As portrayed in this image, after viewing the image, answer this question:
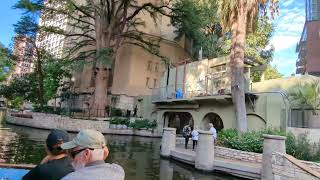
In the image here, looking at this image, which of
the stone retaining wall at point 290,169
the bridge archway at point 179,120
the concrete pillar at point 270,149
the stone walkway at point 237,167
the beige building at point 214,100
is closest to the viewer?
the stone retaining wall at point 290,169

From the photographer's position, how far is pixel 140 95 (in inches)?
1694

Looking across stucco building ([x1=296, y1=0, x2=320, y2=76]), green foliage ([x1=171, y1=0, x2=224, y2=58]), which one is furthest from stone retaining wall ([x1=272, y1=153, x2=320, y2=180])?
stucco building ([x1=296, y1=0, x2=320, y2=76])

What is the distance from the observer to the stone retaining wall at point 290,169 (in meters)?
10.0

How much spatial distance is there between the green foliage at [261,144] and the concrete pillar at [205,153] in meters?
1.94

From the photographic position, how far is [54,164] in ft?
13.3

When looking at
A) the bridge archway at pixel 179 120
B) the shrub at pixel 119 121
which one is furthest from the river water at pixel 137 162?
the bridge archway at pixel 179 120

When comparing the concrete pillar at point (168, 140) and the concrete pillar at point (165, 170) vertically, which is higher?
the concrete pillar at point (168, 140)

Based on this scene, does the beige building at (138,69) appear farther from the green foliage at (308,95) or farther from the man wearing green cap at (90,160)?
the man wearing green cap at (90,160)

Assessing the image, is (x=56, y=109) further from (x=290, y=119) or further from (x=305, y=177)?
(x=305, y=177)

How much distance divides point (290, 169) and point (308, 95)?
345 inches

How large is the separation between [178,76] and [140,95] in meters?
8.70

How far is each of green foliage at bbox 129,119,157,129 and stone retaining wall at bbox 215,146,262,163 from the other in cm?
1832

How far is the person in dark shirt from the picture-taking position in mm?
3889

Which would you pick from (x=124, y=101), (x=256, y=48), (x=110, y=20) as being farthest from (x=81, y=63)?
(x=256, y=48)
